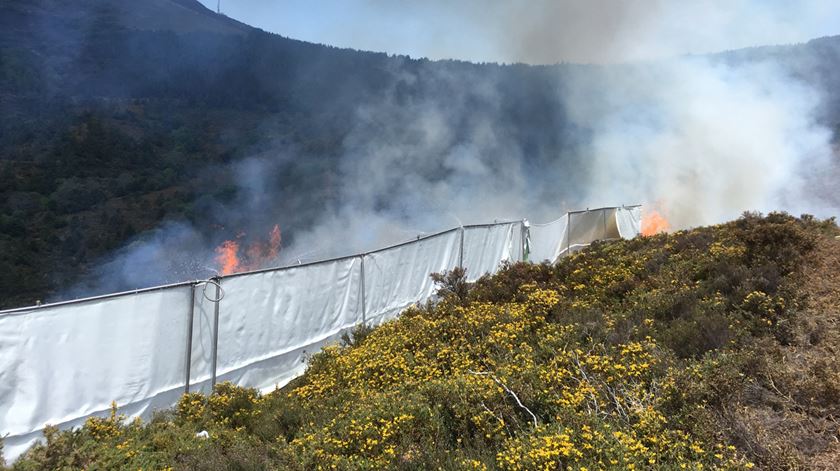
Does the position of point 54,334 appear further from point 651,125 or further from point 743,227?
point 651,125

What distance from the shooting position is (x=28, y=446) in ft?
13.8

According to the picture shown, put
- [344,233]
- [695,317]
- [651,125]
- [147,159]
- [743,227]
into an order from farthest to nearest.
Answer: [651,125] → [147,159] → [344,233] → [743,227] → [695,317]

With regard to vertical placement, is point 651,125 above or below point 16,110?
above

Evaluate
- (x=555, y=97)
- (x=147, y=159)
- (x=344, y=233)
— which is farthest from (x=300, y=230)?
(x=555, y=97)

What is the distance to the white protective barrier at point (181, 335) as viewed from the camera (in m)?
4.27

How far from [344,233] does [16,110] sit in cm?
2313

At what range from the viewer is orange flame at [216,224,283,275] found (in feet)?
60.7

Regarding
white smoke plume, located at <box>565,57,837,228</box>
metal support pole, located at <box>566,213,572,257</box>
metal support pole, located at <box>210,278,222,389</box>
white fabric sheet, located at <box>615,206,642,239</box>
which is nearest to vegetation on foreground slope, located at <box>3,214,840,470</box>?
metal support pole, located at <box>210,278,222,389</box>

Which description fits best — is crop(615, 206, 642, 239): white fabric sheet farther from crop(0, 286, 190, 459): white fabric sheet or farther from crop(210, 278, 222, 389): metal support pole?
crop(0, 286, 190, 459): white fabric sheet

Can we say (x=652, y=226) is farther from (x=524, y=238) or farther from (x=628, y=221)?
(x=524, y=238)

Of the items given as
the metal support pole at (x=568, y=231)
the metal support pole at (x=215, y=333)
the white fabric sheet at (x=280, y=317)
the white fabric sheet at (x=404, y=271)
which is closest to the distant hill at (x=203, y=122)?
the white fabric sheet at (x=404, y=271)

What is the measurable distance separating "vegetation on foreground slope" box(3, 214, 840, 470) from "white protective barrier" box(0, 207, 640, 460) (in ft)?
1.18

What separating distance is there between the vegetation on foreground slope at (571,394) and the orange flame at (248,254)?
41.7 ft

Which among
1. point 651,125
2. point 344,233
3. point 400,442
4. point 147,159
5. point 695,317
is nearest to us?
point 400,442
